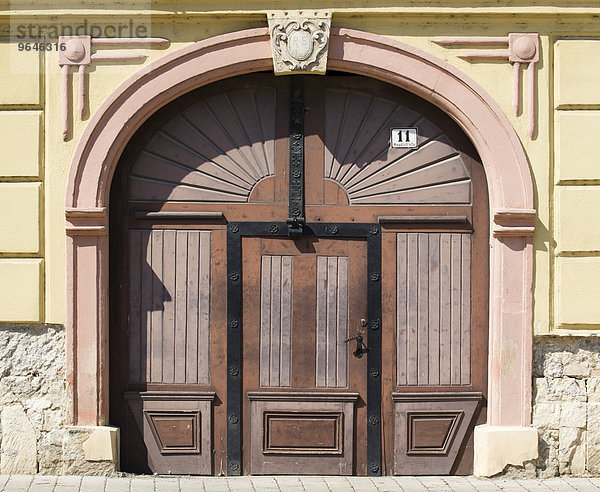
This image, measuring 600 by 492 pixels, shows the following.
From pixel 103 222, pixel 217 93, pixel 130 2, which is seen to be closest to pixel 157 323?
pixel 103 222

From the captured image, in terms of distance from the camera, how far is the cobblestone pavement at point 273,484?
239 inches

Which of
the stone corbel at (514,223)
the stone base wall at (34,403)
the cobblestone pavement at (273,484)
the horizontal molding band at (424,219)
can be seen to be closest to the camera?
the cobblestone pavement at (273,484)

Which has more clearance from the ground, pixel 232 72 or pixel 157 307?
pixel 232 72

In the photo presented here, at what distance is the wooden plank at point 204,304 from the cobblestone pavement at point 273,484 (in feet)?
2.83

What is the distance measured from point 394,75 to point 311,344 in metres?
2.13

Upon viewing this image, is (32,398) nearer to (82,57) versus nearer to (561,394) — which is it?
(82,57)

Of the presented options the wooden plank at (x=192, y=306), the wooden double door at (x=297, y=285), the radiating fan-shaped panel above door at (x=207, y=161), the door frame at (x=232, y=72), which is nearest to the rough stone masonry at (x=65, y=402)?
the door frame at (x=232, y=72)

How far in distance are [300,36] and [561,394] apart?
10.9ft

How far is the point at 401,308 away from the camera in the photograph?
6.51m

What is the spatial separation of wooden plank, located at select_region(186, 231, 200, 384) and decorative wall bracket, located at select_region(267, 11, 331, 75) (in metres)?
1.53

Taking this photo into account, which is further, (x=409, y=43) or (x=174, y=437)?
(x=174, y=437)

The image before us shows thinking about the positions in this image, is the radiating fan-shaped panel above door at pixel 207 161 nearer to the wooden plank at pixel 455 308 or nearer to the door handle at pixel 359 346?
the door handle at pixel 359 346

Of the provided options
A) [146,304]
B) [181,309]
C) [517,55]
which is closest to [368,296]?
[181,309]

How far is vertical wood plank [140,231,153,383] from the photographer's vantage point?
21.4ft
